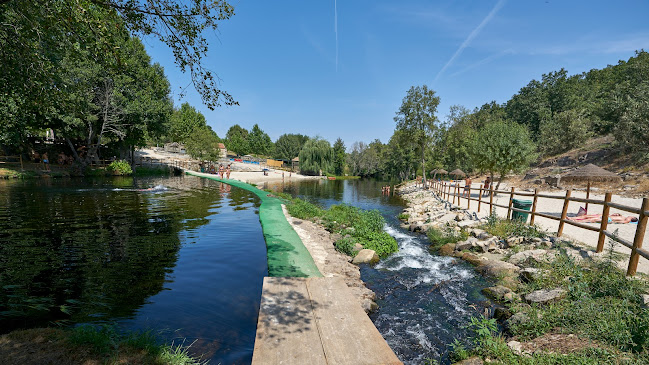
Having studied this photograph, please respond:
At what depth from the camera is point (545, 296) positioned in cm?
478

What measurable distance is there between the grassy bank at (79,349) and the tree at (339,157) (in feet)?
219

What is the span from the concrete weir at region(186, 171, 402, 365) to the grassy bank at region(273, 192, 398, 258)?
342cm

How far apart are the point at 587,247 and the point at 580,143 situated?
1546 inches

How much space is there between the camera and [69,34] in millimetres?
4777

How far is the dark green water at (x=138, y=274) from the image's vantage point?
14.5ft

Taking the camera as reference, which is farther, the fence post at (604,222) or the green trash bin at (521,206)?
the green trash bin at (521,206)

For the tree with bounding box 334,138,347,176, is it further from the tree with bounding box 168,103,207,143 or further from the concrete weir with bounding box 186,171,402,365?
the concrete weir with bounding box 186,171,402,365

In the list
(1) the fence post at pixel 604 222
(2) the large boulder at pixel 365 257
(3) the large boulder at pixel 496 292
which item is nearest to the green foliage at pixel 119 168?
(2) the large boulder at pixel 365 257

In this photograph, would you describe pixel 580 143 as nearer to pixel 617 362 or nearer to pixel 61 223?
pixel 617 362

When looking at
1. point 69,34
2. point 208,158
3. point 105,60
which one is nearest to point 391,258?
point 105,60

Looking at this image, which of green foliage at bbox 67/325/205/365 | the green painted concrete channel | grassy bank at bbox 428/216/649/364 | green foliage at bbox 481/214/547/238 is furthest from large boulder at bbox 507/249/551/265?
green foliage at bbox 67/325/205/365

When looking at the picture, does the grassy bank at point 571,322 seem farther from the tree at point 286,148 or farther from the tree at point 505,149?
the tree at point 286,148

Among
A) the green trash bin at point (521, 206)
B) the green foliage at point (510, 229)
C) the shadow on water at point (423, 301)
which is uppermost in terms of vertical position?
the green trash bin at point (521, 206)

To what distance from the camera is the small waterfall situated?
15.3 ft
